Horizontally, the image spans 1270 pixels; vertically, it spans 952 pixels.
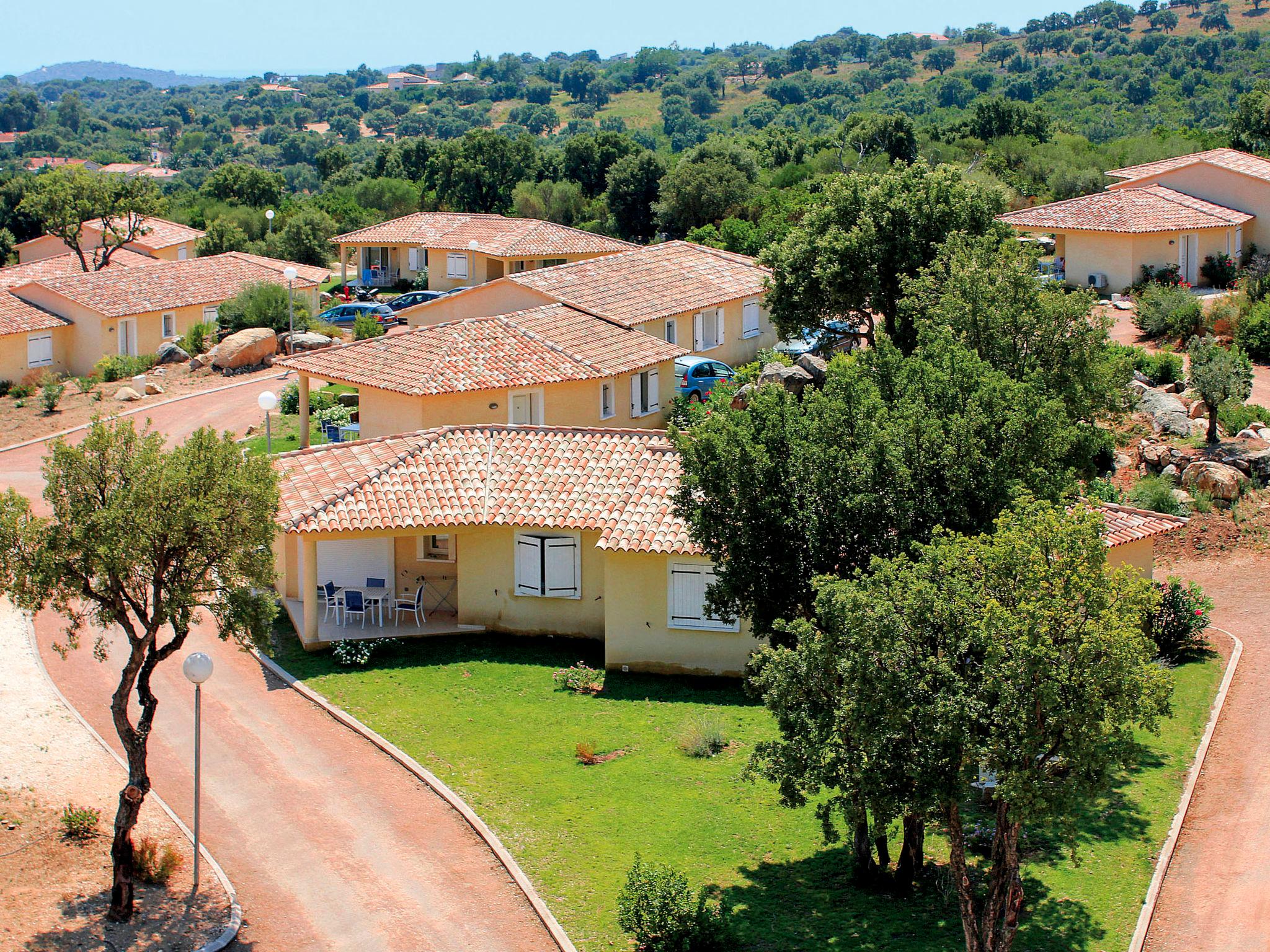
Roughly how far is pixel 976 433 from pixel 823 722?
15.3 feet

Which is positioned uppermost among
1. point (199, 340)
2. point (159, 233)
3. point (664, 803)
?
point (159, 233)

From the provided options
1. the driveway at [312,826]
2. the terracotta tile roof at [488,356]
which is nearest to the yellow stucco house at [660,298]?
the terracotta tile roof at [488,356]

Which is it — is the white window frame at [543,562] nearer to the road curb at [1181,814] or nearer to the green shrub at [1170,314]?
the road curb at [1181,814]

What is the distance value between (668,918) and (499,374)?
21.5m

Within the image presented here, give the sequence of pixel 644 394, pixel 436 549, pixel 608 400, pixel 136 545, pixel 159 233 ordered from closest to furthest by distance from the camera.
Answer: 1. pixel 136 545
2. pixel 436 549
3. pixel 608 400
4. pixel 644 394
5. pixel 159 233

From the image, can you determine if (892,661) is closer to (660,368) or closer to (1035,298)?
(1035,298)

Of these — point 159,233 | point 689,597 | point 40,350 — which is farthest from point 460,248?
point 689,597

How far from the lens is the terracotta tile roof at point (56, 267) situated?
61363 millimetres

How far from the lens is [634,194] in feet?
264

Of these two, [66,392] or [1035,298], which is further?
[66,392]

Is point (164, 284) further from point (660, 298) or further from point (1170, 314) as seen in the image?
point (1170, 314)

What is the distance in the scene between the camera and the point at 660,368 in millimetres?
40875

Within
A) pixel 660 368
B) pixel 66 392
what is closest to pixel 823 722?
pixel 660 368

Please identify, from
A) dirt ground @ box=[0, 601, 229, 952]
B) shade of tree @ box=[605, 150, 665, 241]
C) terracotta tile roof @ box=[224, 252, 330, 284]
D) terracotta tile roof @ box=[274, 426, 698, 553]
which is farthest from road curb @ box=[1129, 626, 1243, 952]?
shade of tree @ box=[605, 150, 665, 241]
